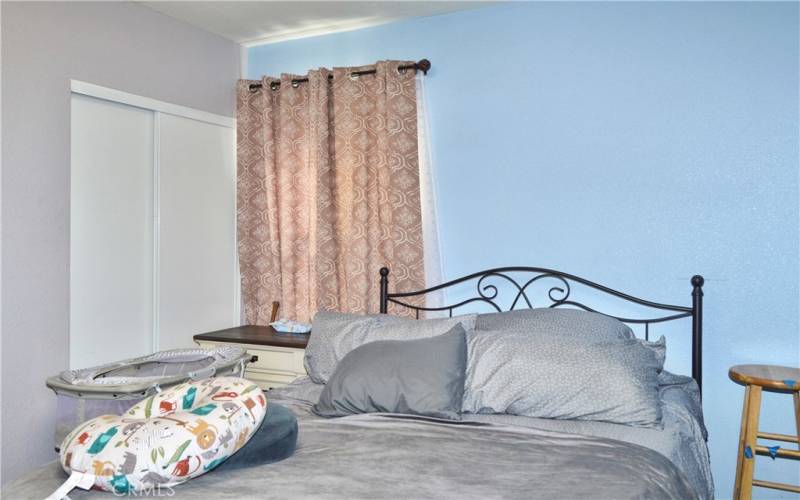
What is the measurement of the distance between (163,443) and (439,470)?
27.4 inches

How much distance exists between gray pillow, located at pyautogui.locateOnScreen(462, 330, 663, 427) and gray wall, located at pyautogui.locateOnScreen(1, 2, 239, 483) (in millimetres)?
1863

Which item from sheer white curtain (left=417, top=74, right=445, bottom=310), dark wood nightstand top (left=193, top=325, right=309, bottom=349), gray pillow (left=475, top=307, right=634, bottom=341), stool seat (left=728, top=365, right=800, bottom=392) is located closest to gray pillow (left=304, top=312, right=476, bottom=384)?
gray pillow (left=475, top=307, right=634, bottom=341)

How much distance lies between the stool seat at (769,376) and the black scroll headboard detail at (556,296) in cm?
21

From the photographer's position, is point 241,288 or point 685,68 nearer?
point 685,68

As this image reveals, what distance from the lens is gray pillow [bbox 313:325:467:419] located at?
2.27 meters

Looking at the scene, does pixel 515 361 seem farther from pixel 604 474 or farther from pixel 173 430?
pixel 173 430

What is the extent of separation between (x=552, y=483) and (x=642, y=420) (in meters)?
0.66

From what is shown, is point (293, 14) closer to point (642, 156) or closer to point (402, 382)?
point (642, 156)

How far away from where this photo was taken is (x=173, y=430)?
5.03 feet

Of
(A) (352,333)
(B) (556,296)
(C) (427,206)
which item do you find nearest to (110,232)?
(A) (352,333)

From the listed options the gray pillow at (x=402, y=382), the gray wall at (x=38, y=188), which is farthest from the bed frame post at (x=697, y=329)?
the gray wall at (x=38, y=188)

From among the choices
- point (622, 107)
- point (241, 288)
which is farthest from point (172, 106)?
point (622, 107)

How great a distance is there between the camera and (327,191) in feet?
11.6

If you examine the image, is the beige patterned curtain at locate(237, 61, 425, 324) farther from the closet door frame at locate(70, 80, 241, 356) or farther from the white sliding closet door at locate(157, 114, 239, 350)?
the closet door frame at locate(70, 80, 241, 356)
